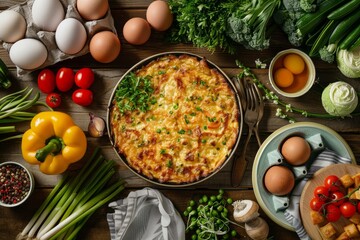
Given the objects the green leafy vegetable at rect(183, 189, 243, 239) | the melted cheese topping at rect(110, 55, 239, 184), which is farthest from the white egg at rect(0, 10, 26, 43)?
the green leafy vegetable at rect(183, 189, 243, 239)

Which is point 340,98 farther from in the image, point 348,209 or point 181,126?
point 181,126

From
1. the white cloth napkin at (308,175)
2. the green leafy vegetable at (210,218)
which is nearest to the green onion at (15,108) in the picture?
the green leafy vegetable at (210,218)

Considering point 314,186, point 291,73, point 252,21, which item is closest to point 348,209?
point 314,186

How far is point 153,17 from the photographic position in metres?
2.75

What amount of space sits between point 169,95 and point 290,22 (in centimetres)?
77

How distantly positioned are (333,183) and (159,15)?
1.30 m

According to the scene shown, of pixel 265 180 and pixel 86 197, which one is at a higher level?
pixel 265 180

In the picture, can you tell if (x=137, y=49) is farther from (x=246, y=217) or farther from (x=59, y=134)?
(x=246, y=217)

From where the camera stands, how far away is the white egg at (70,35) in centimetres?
267

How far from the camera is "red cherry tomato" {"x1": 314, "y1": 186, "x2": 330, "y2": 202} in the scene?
2.53 metres

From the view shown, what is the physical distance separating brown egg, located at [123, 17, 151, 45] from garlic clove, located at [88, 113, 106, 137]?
48cm

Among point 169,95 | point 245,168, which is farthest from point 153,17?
point 245,168

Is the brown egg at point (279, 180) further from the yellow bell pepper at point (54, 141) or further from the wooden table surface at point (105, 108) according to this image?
the yellow bell pepper at point (54, 141)

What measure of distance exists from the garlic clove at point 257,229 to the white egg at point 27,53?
1479 millimetres
